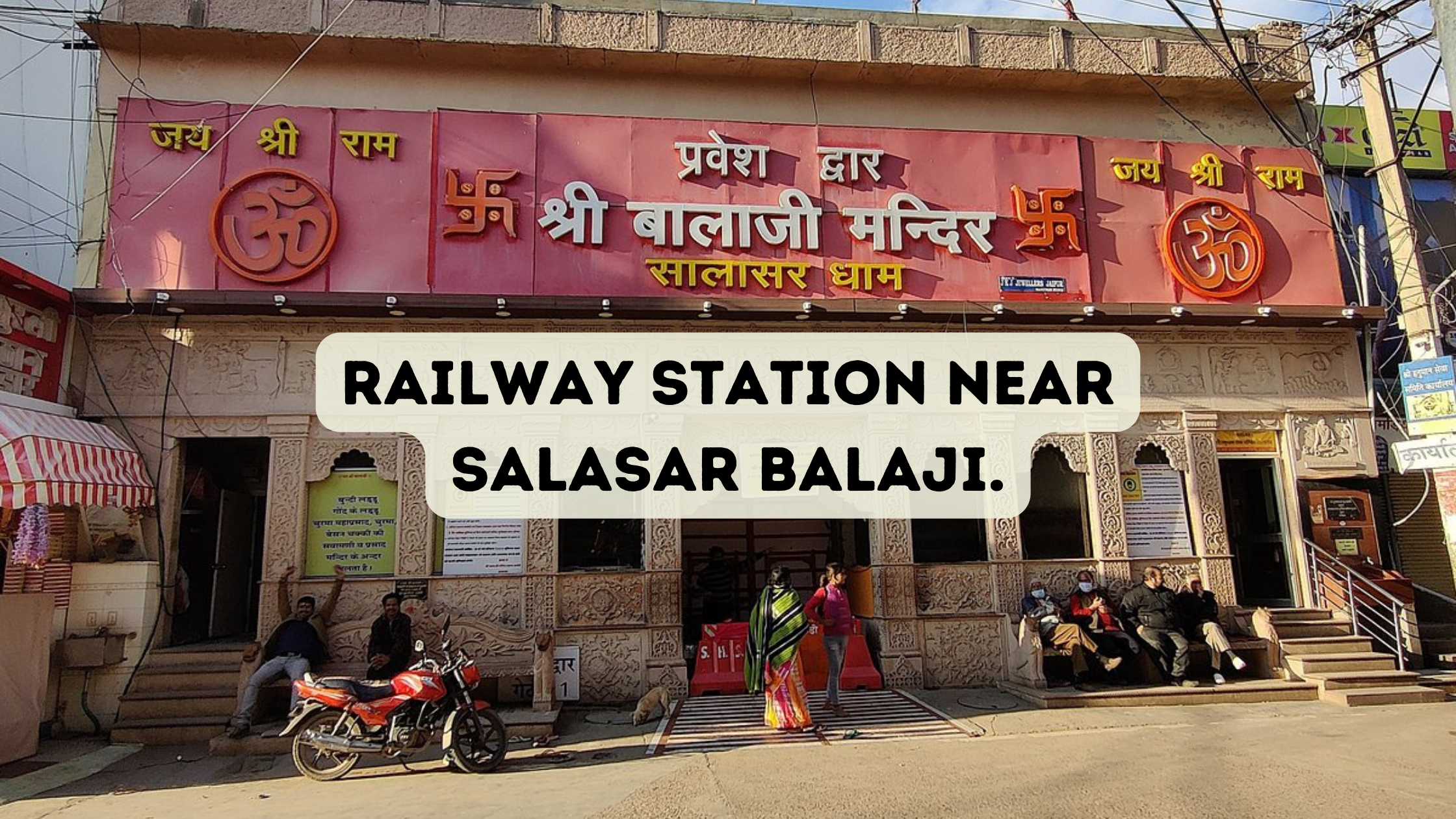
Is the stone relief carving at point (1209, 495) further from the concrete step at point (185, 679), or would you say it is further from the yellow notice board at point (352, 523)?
the concrete step at point (185, 679)

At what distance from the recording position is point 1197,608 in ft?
34.0

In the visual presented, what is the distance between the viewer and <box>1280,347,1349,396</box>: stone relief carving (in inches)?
463

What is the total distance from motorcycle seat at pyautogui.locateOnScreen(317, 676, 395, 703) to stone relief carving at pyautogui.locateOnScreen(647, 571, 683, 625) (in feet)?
11.6

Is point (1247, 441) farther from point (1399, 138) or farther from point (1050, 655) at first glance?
point (1399, 138)

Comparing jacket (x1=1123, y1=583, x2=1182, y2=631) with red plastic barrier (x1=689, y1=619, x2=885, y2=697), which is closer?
jacket (x1=1123, y1=583, x2=1182, y2=631)

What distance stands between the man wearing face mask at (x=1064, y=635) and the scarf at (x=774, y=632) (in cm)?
326

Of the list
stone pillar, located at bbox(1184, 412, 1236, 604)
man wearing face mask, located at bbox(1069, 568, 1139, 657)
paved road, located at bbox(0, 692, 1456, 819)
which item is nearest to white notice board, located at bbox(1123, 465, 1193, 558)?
stone pillar, located at bbox(1184, 412, 1236, 604)

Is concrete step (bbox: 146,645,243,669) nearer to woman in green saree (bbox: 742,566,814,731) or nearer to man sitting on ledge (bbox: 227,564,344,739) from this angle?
man sitting on ledge (bbox: 227,564,344,739)

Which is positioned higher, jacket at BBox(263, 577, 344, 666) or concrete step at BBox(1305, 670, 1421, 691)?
jacket at BBox(263, 577, 344, 666)

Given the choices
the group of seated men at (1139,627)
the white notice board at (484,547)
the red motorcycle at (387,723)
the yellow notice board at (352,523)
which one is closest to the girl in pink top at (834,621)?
the group of seated men at (1139,627)

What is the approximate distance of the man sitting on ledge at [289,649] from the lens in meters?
8.54

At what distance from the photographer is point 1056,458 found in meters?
11.8

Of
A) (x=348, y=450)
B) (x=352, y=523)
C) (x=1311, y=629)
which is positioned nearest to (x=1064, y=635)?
(x=1311, y=629)

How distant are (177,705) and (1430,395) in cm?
1276
